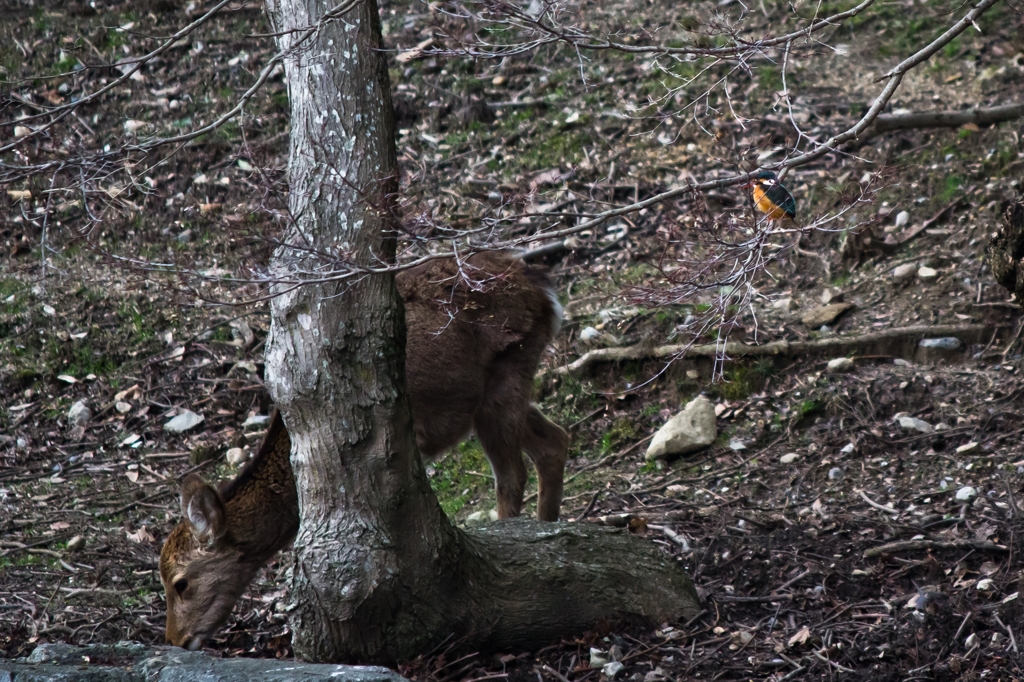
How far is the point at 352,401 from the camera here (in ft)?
14.8

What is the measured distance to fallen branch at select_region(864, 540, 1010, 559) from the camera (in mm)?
5426

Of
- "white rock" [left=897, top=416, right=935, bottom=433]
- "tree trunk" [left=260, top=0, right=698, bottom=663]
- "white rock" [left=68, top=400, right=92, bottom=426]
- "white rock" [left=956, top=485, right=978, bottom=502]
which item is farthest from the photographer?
"white rock" [left=68, top=400, right=92, bottom=426]

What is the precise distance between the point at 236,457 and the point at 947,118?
640 cm

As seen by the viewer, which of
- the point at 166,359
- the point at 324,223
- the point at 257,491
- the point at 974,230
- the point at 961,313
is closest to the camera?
the point at 324,223

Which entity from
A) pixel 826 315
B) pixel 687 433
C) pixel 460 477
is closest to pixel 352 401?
pixel 460 477

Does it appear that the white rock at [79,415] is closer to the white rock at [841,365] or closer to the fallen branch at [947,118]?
the white rock at [841,365]

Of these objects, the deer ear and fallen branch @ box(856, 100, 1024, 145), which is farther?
fallen branch @ box(856, 100, 1024, 145)

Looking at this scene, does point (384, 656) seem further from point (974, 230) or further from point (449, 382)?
point (974, 230)

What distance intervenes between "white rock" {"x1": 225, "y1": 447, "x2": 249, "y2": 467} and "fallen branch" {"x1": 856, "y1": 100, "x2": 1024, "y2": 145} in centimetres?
556

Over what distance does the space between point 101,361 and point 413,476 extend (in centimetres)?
511

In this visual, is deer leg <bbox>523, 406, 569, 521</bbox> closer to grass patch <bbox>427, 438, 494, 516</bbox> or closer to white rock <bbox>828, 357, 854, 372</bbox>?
grass patch <bbox>427, 438, 494, 516</bbox>

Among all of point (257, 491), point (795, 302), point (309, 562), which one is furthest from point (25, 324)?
point (795, 302)

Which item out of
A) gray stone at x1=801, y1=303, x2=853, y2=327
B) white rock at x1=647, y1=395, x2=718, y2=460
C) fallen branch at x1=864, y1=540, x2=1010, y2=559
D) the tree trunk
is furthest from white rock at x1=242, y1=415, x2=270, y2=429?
fallen branch at x1=864, y1=540, x2=1010, y2=559

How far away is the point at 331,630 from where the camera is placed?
4.58 metres
